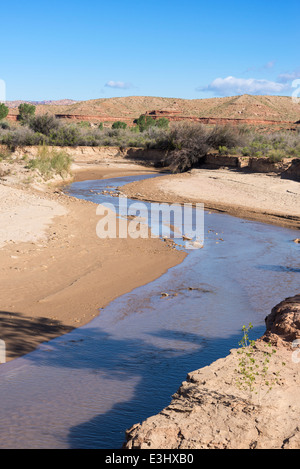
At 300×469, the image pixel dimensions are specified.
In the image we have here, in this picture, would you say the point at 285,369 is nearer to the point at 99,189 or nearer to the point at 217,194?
the point at 217,194

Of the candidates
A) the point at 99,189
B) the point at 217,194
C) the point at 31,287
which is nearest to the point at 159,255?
the point at 31,287

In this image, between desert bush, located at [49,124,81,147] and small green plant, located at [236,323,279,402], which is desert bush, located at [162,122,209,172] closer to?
desert bush, located at [49,124,81,147]

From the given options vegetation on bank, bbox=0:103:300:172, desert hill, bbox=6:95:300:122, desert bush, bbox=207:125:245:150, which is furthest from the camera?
desert hill, bbox=6:95:300:122

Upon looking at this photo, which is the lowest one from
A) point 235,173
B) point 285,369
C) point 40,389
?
point 40,389

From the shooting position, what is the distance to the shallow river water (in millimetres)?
4262

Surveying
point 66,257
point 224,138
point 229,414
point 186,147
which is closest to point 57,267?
point 66,257

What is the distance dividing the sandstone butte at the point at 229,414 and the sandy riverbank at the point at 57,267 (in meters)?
2.59

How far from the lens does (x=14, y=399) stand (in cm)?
463

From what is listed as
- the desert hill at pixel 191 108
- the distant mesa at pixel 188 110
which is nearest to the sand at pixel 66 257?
the distant mesa at pixel 188 110

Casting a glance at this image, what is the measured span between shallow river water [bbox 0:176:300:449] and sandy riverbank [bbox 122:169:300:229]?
619cm

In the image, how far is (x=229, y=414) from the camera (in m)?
3.57

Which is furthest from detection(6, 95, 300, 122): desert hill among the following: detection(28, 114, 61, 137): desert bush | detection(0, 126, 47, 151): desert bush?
detection(0, 126, 47, 151): desert bush

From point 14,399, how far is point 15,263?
14.5 feet

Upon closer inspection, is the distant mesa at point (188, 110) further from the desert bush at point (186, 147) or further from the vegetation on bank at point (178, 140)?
the desert bush at point (186, 147)
